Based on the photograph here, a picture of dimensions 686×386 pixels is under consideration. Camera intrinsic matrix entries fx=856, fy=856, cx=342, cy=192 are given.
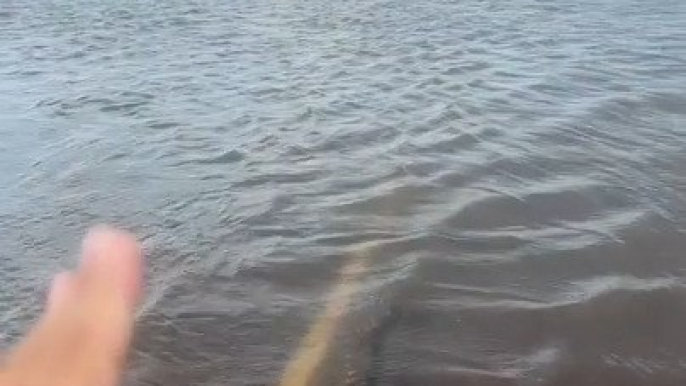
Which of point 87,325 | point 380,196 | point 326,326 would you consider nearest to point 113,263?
point 87,325

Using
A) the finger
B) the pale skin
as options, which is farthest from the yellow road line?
the finger

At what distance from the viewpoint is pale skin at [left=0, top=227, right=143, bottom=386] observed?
4.04 metres

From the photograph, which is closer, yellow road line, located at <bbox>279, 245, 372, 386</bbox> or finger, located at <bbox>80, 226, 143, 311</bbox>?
yellow road line, located at <bbox>279, 245, 372, 386</bbox>

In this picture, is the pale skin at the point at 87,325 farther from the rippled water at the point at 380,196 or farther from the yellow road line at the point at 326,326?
the yellow road line at the point at 326,326

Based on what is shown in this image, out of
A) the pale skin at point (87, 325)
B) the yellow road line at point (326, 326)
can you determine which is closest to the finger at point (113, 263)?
the pale skin at point (87, 325)

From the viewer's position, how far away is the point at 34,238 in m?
5.56

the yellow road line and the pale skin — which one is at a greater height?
the yellow road line

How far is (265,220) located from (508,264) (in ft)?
5.51

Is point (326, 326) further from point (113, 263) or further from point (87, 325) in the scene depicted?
point (113, 263)

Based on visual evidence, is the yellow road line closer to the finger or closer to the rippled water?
the rippled water

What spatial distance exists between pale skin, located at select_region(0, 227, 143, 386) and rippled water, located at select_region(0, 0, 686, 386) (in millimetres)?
124

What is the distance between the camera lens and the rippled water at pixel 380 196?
166 inches

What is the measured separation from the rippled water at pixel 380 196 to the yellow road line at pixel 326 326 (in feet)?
0.15

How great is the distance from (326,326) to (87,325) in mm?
1273
